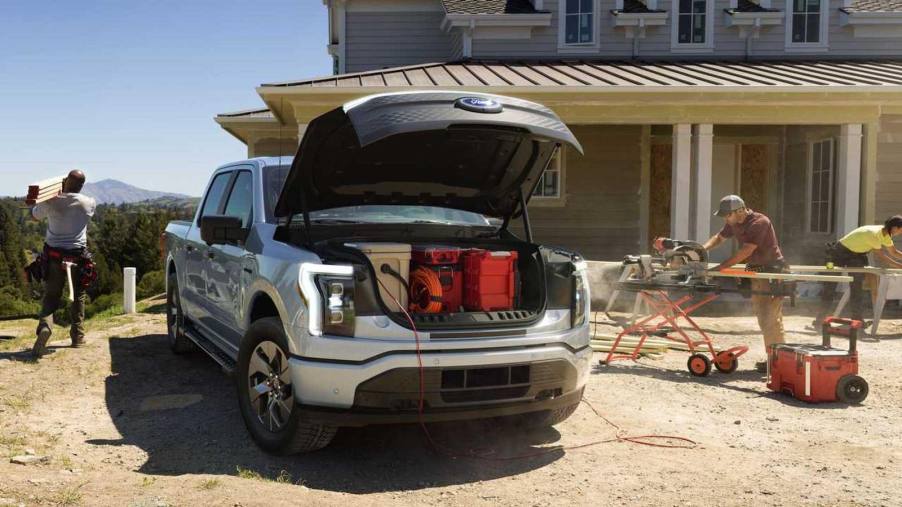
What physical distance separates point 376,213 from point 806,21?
13.5 m

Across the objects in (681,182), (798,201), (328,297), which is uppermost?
(681,182)

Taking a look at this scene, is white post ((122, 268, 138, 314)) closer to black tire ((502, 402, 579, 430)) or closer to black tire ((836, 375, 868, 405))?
black tire ((502, 402, 579, 430))

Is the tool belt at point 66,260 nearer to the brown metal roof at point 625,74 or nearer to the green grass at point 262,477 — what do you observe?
the green grass at point 262,477

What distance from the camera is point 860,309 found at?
9.80 meters

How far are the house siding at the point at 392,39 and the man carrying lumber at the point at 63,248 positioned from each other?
33.2 feet

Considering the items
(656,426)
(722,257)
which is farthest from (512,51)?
(656,426)

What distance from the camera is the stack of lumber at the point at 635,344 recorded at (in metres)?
8.16

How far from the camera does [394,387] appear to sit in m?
4.07

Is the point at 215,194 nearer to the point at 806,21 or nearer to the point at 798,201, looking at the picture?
the point at 798,201

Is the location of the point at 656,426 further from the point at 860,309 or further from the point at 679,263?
the point at 860,309

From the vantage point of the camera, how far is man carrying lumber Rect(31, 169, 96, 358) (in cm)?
721

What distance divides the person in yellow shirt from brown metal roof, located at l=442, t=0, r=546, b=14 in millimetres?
7897

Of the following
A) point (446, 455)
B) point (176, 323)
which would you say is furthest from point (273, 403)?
point (176, 323)

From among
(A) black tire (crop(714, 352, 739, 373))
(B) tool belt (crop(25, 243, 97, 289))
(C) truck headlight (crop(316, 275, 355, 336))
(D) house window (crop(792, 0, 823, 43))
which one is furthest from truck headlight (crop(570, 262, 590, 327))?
(D) house window (crop(792, 0, 823, 43))
